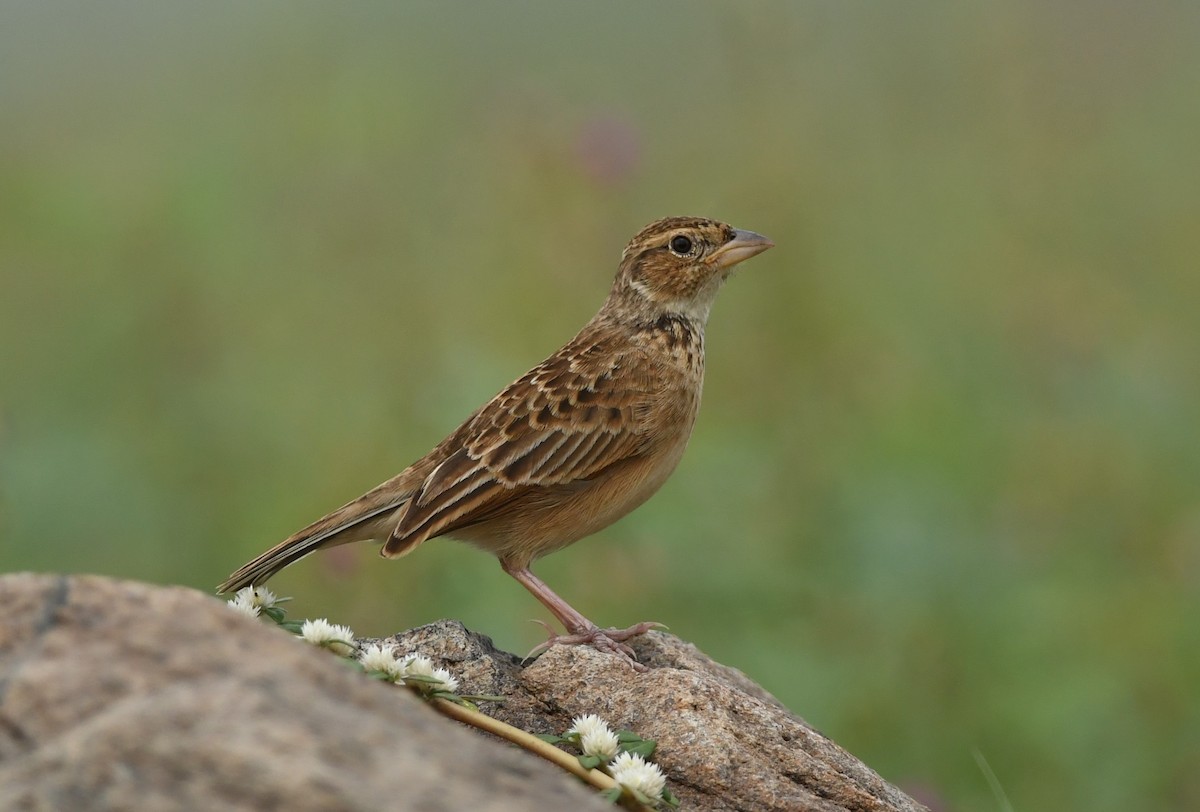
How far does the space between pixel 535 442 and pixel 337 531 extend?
71cm

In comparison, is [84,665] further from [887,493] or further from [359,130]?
[359,130]

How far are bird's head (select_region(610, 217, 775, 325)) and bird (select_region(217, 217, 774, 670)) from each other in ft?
0.79

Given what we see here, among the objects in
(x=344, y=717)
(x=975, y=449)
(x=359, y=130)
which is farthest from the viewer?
(x=359, y=130)

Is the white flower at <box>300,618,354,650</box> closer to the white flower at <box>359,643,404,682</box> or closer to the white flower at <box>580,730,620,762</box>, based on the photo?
the white flower at <box>359,643,404,682</box>

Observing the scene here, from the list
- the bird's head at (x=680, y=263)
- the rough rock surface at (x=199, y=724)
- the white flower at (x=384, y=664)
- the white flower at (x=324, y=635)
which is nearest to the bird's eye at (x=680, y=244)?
the bird's head at (x=680, y=263)

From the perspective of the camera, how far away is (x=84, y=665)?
2797 mm

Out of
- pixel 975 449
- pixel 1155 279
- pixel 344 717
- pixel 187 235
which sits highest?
pixel 1155 279

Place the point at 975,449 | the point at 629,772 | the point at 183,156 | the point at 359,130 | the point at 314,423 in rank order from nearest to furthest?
the point at 629,772, the point at 975,449, the point at 314,423, the point at 359,130, the point at 183,156

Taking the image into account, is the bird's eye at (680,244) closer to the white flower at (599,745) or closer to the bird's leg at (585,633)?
the bird's leg at (585,633)

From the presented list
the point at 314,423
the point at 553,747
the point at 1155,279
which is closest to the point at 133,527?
the point at 314,423

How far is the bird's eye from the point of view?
6.49m

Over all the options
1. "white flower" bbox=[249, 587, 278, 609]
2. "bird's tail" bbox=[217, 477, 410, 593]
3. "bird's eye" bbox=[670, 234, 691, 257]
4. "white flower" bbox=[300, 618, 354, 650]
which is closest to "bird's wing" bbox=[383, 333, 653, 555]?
A: "bird's tail" bbox=[217, 477, 410, 593]

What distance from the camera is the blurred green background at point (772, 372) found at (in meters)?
7.00

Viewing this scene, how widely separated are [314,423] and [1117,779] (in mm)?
4607
